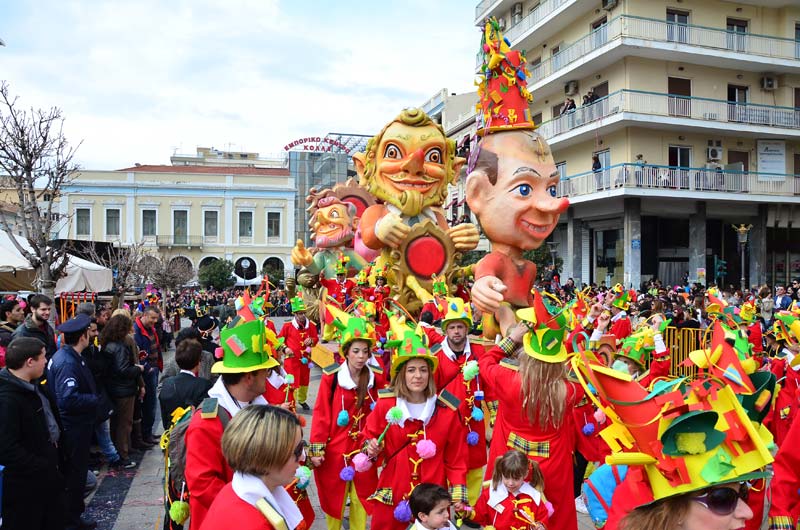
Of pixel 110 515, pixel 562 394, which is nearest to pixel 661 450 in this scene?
pixel 562 394

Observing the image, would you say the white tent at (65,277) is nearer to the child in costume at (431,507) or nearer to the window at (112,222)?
the child in costume at (431,507)

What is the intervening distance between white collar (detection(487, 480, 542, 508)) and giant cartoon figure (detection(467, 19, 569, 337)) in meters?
4.29

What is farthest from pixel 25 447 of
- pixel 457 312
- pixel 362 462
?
pixel 457 312

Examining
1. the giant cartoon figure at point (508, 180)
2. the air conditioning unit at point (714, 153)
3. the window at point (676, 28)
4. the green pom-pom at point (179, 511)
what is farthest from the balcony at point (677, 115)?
the green pom-pom at point (179, 511)

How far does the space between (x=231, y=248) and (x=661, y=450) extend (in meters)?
48.8

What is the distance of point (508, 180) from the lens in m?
8.39

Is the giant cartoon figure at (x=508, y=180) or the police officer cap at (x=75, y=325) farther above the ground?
the giant cartoon figure at (x=508, y=180)

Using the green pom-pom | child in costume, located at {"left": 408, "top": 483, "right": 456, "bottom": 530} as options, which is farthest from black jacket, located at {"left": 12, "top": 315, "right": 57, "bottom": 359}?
child in costume, located at {"left": 408, "top": 483, "right": 456, "bottom": 530}

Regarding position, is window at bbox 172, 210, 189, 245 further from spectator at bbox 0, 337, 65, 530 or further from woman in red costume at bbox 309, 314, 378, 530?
woman in red costume at bbox 309, 314, 378, 530

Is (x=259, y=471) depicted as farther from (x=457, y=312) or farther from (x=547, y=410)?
(x=457, y=312)

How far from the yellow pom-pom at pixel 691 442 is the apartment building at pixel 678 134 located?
64.2 feet

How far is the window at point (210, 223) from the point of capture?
48.3 meters

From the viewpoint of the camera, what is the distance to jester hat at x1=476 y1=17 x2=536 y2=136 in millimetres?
8609

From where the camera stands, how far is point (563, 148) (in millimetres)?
24672
